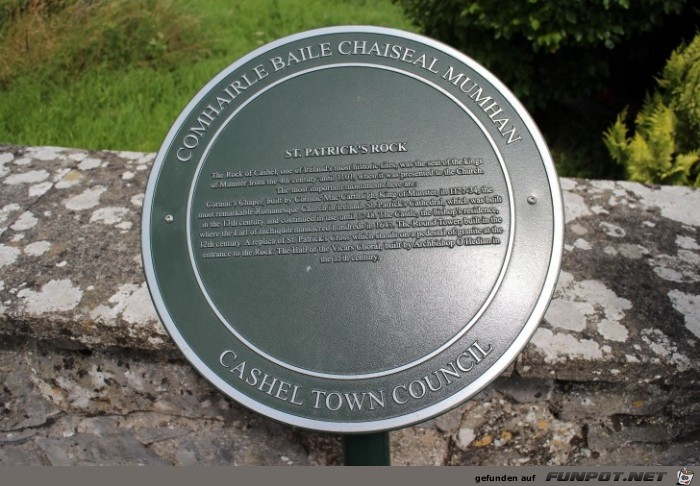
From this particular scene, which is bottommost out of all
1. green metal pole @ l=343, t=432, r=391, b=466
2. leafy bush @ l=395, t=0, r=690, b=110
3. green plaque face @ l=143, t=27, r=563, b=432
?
green metal pole @ l=343, t=432, r=391, b=466

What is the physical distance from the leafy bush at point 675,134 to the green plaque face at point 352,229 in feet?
5.36

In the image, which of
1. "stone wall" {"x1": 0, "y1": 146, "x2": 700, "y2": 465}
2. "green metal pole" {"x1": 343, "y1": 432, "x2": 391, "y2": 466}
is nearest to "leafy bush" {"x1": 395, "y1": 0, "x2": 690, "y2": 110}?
"stone wall" {"x1": 0, "y1": 146, "x2": 700, "y2": 465}

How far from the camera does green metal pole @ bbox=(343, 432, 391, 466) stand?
67.3 inches

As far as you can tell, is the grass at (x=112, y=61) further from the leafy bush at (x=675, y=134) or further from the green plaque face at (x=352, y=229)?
the leafy bush at (x=675, y=134)

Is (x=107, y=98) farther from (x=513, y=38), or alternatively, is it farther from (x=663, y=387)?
(x=663, y=387)

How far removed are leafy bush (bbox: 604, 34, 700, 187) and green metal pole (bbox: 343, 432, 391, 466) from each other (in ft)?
7.10

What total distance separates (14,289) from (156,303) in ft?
2.44

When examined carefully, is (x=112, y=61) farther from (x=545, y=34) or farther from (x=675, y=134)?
(x=675, y=134)

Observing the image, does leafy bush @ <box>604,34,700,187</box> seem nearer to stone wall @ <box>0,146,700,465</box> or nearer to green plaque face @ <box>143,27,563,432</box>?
stone wall @ <box>0,146,700,465</box>

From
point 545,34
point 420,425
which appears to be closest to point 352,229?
point 420,425

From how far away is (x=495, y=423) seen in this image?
2084 mm

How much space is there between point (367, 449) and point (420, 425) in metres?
0.45

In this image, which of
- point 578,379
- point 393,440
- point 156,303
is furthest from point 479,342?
point 156,303

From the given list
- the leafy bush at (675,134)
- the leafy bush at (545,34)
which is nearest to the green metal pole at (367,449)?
the leafy bush at (675,134)
